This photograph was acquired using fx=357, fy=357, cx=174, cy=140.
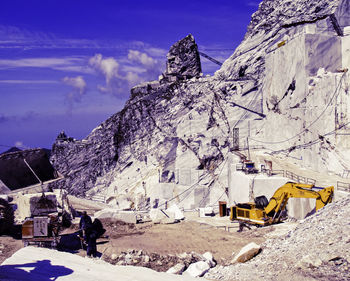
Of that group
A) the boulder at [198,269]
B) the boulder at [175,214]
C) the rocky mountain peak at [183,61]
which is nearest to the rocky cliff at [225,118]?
the rocky mountain peak at [183,61]

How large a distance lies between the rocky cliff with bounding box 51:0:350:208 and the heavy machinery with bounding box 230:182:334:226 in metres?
4.77

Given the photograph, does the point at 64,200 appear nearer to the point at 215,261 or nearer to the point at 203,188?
the point at 215,261

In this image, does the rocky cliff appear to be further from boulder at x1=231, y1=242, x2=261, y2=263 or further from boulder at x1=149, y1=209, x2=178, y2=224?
boulder at x1=231, y1=242, x2=261, y2=263

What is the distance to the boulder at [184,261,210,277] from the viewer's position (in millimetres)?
8487

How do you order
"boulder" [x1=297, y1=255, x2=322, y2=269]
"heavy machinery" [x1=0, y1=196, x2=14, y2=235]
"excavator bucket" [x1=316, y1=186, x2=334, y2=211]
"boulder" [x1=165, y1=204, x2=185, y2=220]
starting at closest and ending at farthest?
1. "boulder" [x1=297, y1=255, x2=322, y2=269]
2. "heavy machinery" [x1=0, y1=196, x2=14, y2=235]
3. "excavator bucket" [x1=316, y1=186, x2=334, y2=211]
4. "boulder" [x1=165, y1=204, x2=185, y2=220]

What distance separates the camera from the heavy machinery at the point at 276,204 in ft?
41.7

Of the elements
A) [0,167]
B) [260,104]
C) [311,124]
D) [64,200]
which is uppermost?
[260,104]

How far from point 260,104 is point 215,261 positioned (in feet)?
68.7

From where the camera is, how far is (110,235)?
1280 centimetres

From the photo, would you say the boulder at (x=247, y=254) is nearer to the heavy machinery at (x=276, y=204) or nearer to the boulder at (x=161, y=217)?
the heavy machinery at (x=276, y=204)

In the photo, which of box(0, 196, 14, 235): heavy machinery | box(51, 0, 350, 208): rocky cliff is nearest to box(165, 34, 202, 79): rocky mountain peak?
box(51, 0, 350, 208): rocky cliff

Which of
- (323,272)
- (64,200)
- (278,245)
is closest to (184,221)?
(64,200)

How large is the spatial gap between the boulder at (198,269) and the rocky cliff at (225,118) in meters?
10.8

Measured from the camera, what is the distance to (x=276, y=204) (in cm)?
1375
